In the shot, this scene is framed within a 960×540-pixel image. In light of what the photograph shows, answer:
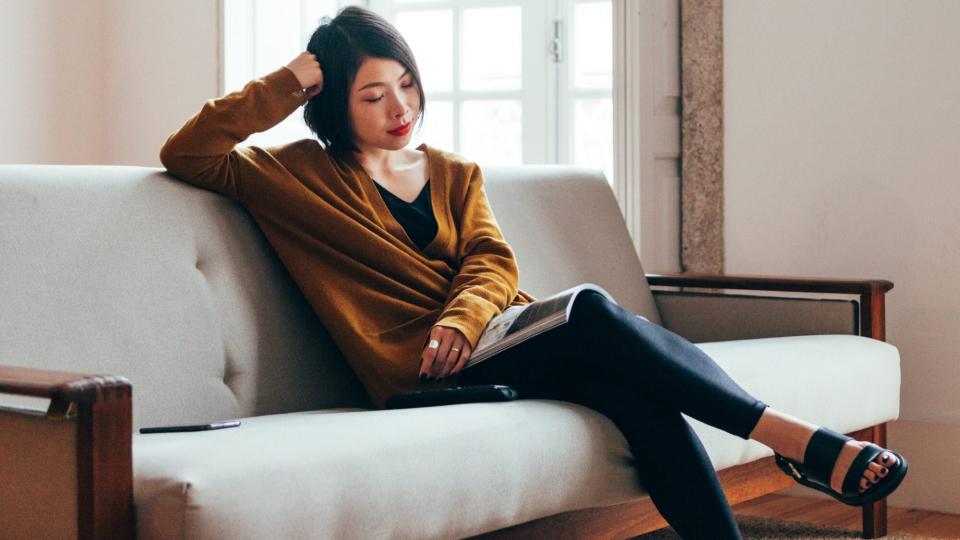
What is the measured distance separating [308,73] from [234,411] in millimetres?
615

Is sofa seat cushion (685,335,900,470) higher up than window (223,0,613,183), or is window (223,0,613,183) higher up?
window (223,0,613,183)

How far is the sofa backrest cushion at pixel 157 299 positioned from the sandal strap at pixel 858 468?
871mm

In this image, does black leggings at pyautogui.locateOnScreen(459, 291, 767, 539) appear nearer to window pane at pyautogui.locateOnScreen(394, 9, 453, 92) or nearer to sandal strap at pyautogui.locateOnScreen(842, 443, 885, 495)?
sandal strap at pyautogui.locateOnScreen(842, 443, 885, 495)

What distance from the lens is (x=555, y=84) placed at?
4.33m

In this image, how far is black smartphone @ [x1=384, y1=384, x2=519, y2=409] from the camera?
6.14 feet

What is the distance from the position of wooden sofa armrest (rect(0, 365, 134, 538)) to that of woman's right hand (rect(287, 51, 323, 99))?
3.12 feet

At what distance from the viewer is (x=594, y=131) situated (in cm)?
432

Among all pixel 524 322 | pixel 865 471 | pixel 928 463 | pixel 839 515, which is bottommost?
pixel 839 515

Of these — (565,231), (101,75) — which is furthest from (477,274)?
(101,75)

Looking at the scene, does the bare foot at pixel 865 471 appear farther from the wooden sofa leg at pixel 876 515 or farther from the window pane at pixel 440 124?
the window pane at pixel 440 124

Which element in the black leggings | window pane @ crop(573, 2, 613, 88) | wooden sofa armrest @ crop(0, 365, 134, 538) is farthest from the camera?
window pane @ crop(573, 2, 613, 88)

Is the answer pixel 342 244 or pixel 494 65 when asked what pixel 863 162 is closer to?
pixel 494 65

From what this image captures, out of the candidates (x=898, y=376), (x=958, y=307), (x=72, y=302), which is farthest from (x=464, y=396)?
(x=958, y=307)

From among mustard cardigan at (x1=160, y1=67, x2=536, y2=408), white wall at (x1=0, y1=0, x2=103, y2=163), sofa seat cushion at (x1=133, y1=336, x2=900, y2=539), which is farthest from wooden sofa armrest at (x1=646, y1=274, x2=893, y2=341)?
white wall at (x1=0, y1=0, x2=103, y2=163)
